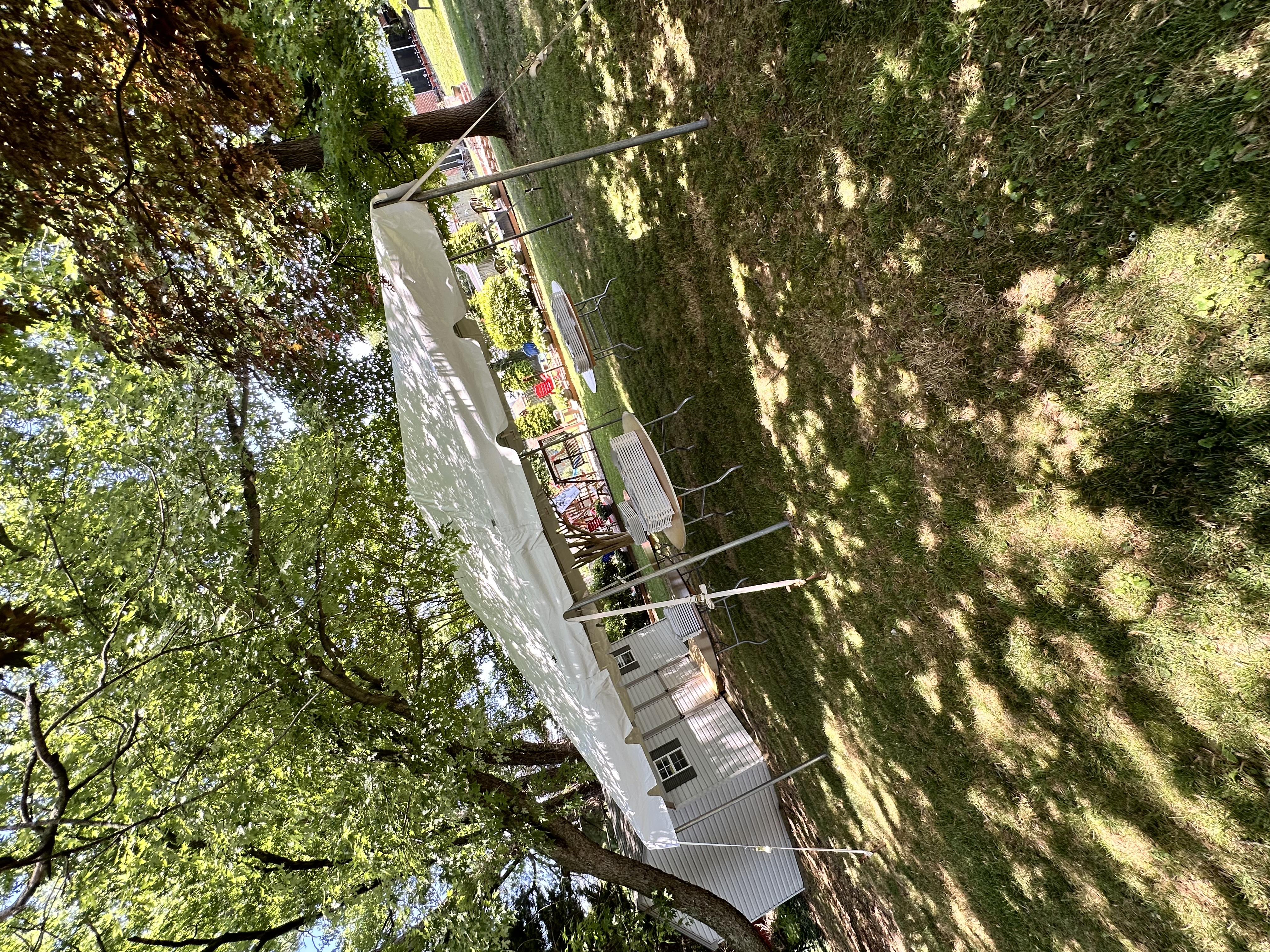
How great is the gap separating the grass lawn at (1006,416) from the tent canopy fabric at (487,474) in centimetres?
259

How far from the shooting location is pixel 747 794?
6.28 meters

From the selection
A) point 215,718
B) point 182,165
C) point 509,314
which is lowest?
point 215,718

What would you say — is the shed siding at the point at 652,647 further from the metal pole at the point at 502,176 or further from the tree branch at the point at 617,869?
the metal pole at the point at 502,176

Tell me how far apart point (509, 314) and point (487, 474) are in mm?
12685

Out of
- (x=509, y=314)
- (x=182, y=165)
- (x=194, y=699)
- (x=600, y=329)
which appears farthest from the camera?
(x=509, y=314)

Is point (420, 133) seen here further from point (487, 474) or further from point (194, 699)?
point (194, 699)

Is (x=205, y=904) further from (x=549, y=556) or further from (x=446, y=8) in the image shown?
(x=446, y=8)

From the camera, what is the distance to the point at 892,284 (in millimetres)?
3816

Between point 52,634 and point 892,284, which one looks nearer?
point 892,284

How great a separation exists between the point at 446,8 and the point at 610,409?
16.5 metres

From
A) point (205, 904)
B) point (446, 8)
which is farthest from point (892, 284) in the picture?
Result: point (446, 8)

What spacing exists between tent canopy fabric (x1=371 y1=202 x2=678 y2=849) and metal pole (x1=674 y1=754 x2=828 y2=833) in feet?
7.65

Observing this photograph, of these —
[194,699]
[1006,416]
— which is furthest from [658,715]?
[1006,416]

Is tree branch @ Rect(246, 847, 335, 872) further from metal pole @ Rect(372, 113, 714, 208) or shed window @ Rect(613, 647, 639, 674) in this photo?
metal pole @ Rect(372, 113, 714, 208)
